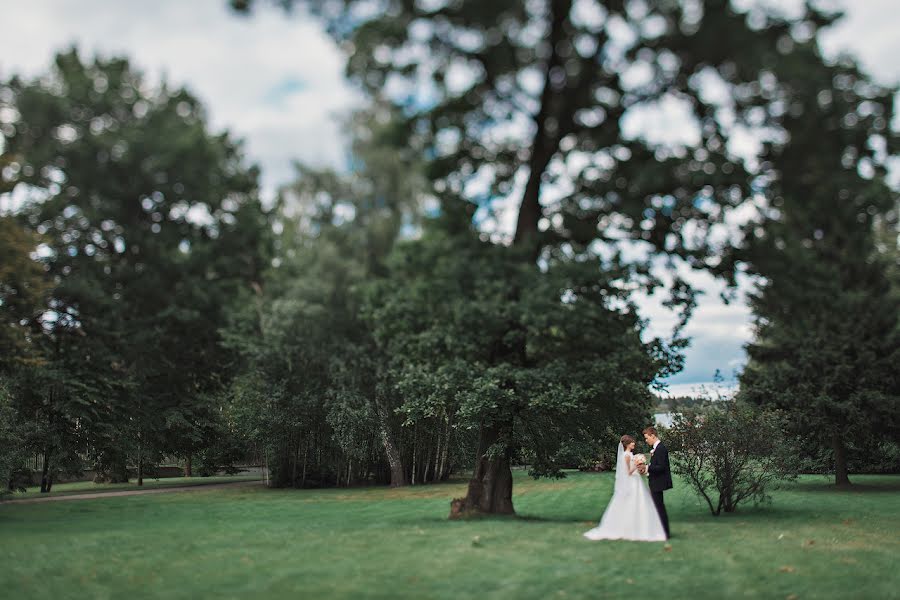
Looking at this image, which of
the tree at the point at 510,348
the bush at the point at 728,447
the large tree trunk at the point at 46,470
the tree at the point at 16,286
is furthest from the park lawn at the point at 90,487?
the bush at the point at 728,447

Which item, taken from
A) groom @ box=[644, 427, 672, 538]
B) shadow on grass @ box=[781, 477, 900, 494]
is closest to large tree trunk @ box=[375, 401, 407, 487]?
shadow on grass @ box=[781, 477, 900, 494]

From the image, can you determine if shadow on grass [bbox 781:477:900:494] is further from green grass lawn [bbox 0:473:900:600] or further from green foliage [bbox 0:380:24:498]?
green foliage [bbox 0:380:24:498]

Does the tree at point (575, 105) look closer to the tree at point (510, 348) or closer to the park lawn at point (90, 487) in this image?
the tree at point (510, 348)

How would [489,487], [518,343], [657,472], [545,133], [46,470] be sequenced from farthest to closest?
[46,470] → [489,487] → [518,343] → [545,133] → [657,472]

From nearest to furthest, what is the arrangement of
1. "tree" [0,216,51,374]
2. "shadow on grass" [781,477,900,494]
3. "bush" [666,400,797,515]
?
"tree" [0,216,51,374]
"bush" [666,400,797,515]
"shadow on grass" [781,477,900,494]

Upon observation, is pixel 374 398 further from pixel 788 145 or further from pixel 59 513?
pixel 788 145

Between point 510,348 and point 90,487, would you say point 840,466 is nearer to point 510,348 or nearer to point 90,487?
point 510,348

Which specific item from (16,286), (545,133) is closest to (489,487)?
(545,133)

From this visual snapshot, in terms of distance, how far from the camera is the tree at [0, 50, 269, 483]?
77.2ft

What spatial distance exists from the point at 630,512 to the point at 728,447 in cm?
552

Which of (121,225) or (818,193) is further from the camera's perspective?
(121,225)

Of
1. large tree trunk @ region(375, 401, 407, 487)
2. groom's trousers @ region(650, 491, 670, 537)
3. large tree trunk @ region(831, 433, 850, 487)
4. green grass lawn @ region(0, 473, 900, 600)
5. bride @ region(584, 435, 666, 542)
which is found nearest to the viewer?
green grass lawn @ region(0, 473, 900, 600)

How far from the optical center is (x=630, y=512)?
12.3 m

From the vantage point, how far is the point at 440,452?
120ft
